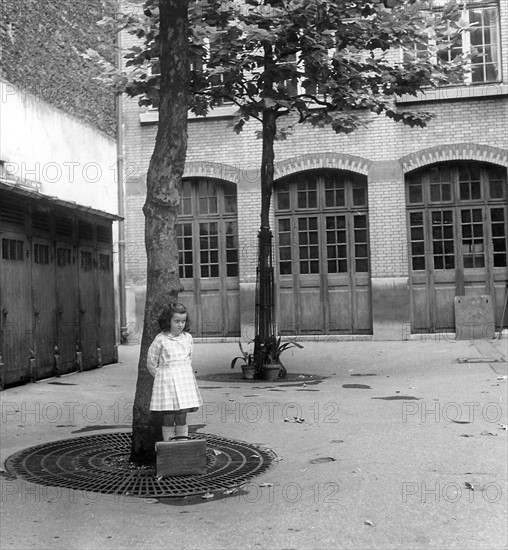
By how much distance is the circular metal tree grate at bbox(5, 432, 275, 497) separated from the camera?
589cm

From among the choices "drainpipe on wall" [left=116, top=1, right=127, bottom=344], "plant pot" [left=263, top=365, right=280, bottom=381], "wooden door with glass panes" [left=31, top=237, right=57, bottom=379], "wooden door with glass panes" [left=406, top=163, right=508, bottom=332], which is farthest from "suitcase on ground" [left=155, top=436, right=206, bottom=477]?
"drainpipe on wall" [left=116, top=1, right=127, bottom=344]

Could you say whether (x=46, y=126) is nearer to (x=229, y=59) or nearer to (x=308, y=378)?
(x=229, y=59)

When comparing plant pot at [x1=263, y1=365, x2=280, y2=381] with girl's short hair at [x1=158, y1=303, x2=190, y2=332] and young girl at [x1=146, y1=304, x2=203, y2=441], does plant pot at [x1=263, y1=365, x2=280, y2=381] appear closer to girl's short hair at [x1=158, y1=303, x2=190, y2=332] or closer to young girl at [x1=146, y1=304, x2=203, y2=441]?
young girl at [x1=146, y1=304, x2=203, y2=441]

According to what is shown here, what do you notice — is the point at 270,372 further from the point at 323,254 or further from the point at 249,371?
the point at 323,254

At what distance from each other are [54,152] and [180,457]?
11202mm

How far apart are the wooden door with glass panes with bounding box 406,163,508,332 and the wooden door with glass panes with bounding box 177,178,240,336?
14.0 feet

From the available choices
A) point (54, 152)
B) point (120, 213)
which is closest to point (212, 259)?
point (120, 213)

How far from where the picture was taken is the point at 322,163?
715 inches

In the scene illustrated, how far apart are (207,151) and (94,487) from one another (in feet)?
45.2

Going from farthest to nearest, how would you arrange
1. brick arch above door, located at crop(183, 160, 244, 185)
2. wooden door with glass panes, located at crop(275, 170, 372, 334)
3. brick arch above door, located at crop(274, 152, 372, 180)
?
brick arch above door, located at crop(183, 160, 244, 185)
wooden door with glass panes, located at crop(275, 170, 372, 334)
brick arch above door, located at crop(274, 152, 372, 180)

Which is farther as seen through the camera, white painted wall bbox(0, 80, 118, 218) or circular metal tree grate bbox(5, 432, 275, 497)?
white painted wall bbox(0, 80, 118, 218)

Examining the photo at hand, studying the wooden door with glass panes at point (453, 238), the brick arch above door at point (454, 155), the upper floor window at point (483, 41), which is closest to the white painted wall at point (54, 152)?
the brick arch above door at point (454, 155)

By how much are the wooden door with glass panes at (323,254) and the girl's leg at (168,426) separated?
12246 mm

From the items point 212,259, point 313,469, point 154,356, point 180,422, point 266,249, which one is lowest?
point 313,469
